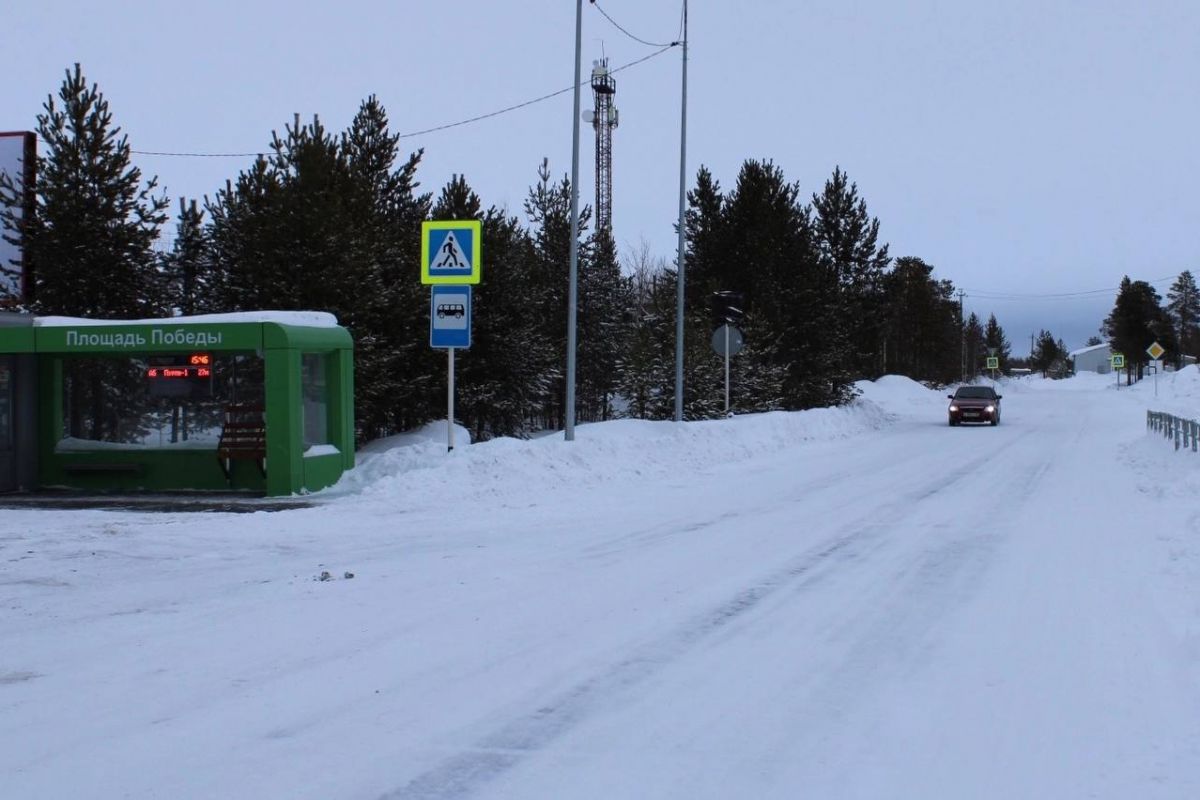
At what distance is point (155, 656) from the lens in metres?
6.05

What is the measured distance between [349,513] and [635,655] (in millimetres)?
7066

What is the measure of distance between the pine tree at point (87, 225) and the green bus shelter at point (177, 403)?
328 inches

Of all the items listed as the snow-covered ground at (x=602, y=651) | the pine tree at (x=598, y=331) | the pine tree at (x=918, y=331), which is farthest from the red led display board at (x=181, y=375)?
the pine tree at (x=918, y=331)

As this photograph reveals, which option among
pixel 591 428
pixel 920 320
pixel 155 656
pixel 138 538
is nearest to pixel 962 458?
pixel 591 428

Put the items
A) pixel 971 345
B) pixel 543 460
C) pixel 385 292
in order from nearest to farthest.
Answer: pixel 543 460
pixel 385 292
pixel 971 345

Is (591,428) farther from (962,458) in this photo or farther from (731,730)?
(731,730)

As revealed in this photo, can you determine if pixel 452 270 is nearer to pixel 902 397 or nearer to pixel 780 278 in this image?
pixel 780 278

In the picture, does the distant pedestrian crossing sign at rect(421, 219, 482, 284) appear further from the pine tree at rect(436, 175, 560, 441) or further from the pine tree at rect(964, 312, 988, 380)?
the pine tree at rect(964, 312, 988, 380)

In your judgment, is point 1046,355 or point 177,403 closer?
point 177,403

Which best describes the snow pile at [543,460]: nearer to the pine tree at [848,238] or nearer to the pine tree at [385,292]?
the pine tree at [385,292]

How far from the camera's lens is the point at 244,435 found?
1484cm

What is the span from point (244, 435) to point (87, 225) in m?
11.1

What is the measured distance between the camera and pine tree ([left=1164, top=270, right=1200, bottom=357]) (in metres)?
119

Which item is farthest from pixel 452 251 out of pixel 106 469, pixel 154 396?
pixel 106 469
